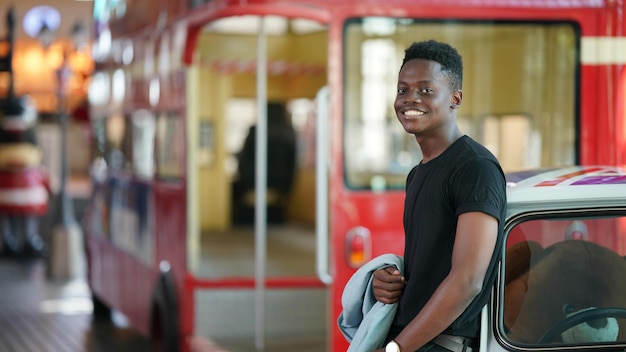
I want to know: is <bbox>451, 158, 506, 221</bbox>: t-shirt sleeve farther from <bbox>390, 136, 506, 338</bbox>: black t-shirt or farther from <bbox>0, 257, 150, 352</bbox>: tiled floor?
<bbox>0, 257, 150, 352</bbox>: tiled floor

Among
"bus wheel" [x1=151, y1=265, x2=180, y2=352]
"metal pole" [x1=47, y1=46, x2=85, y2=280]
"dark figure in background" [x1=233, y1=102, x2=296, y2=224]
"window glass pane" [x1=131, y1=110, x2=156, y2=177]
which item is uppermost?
"window glass pane" [x1=131, y1=110, x2=156, y2=177]

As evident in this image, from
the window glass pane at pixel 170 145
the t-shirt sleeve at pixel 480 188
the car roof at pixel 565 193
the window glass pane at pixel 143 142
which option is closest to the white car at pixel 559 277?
the car roof at pixel 565 193

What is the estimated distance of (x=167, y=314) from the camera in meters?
8.18

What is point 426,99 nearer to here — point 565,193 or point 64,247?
point 565,193

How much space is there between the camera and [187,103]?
8055mm

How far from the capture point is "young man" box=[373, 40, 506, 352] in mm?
3322

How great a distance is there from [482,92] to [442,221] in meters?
3.83

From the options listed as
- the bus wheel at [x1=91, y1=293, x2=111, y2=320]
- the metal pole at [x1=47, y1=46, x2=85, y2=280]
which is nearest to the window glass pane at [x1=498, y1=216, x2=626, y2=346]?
the bus wheel at [x1=91, y1=293, x2=111, y2=320]

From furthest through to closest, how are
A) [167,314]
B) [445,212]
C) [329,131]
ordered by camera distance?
[167,314] < [329,131] < [445,212]

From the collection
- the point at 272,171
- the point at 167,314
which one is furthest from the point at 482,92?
the point at 272,171

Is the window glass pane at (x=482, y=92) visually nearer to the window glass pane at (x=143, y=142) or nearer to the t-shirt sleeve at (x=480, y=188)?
the window glass pane at (x=143, y=142)

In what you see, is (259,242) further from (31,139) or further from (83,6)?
(83,6)

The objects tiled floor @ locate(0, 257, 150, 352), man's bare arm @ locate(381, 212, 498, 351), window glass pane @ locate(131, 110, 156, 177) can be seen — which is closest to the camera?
man's bare arm @ locate(381, 212, 498, 351)

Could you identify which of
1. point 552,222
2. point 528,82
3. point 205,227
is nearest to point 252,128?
point 205,227
